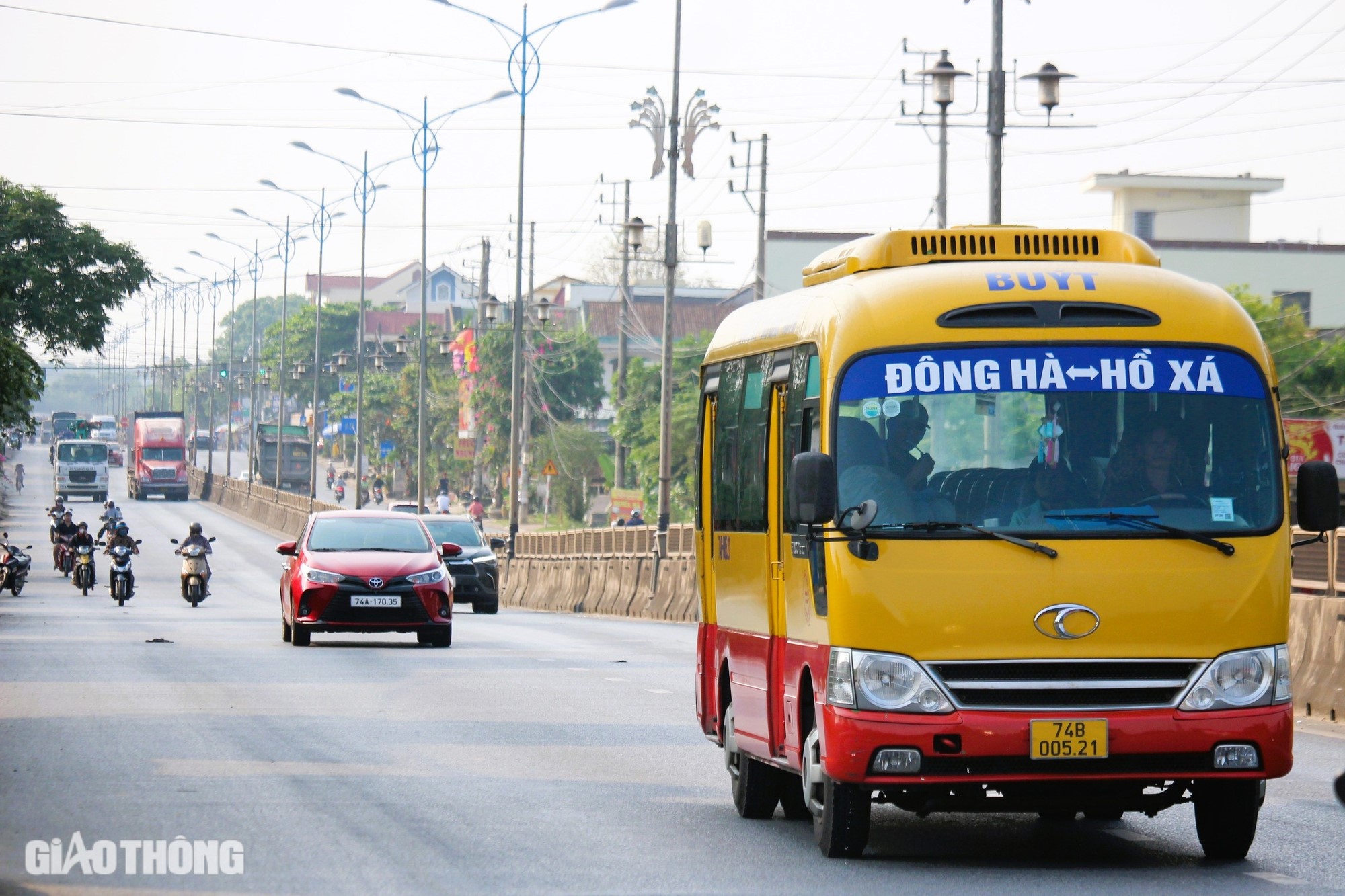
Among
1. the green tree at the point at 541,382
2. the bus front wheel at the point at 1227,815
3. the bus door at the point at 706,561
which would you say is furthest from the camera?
the green tree at the point at 541,382

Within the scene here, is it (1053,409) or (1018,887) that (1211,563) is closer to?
(1053,409)

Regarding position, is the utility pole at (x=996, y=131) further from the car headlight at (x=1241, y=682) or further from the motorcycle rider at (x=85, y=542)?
the motorcycle rider at (x=85, y=542)

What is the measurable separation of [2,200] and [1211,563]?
5361 centimetres

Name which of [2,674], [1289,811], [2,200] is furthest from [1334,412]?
[1289,811]

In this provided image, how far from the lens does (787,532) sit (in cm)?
919

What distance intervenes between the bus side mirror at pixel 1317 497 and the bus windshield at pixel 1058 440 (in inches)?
4.1

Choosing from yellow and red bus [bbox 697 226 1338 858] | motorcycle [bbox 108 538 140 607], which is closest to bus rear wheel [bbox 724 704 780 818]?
yellow and red bus [bbox 697 226 1338 858]

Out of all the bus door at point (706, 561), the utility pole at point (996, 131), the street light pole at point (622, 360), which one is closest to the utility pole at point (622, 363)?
the street light pole at point (622, 360)

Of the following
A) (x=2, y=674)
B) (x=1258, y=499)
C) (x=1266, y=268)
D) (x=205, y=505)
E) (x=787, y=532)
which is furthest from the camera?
(x=205, y=505)

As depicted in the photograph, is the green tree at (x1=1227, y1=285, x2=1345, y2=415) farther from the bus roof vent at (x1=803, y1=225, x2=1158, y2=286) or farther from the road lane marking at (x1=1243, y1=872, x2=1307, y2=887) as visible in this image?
the road lane marking at (x1=1243, y1=872, x2=1307, y2=887)

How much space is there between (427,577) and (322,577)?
45.0 inches

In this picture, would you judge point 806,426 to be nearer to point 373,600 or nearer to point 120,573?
point 373,600

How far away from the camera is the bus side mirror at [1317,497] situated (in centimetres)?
853

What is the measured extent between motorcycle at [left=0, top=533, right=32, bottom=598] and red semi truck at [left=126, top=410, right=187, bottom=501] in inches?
2368
